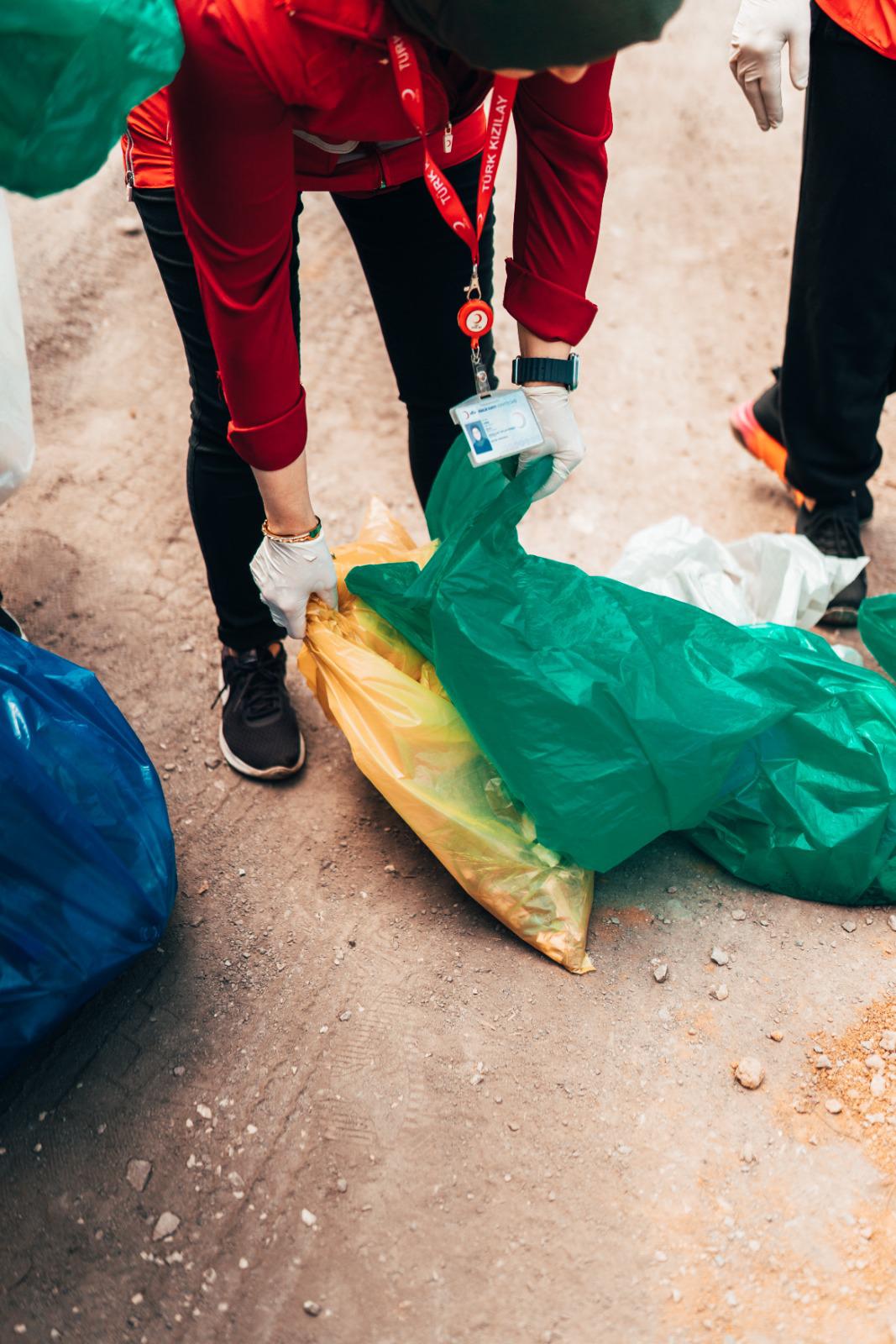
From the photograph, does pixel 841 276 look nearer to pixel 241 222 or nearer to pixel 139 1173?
pixel 241 222


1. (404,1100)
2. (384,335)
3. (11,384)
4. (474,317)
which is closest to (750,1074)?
(404,1100)

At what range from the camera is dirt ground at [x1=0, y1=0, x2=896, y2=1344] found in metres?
1.09

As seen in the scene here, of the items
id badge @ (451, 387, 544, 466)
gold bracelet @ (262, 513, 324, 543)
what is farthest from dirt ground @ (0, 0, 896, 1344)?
id badge @ (451, 387, 544, 466)

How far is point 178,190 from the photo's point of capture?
101cm

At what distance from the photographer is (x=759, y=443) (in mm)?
2135

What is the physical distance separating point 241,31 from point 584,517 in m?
1.36

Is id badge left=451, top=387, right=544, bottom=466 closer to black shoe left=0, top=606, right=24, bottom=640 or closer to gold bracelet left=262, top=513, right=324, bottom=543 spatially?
gold bracelet left=262, top=513, right=324, bottom=543

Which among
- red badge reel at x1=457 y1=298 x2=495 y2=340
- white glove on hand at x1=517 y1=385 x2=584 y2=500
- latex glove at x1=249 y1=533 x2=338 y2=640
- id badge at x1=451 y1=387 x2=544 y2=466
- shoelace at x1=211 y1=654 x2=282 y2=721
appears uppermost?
red badge reel at x1=457 y1=298 x2=495 y2=340

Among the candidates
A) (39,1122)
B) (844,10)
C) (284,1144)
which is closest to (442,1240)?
(284,1144)

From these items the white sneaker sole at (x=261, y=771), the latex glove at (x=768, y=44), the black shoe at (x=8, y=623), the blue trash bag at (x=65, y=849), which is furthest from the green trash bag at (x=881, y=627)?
the black shoe at (x=8, y=623)

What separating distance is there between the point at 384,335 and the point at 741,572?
2.49 ft

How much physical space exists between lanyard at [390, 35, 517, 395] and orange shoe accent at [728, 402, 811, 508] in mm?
1006

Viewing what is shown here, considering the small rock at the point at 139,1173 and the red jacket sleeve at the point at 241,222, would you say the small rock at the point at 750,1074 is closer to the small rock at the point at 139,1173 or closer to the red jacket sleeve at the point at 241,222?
the small rock at the point at 139,1173

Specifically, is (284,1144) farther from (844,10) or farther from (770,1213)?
(844,10)
